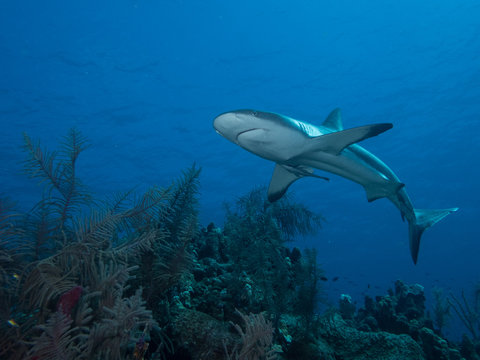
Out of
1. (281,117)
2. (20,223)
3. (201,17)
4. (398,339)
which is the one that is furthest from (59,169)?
(201,17)

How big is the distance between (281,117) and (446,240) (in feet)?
246

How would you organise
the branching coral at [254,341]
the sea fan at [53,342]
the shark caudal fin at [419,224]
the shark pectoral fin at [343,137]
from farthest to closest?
the shark caudal fin at [419,224] → the shark pectoral fin at [343,137] → the branching coral at [254,341] → the sea fan at [53,342]

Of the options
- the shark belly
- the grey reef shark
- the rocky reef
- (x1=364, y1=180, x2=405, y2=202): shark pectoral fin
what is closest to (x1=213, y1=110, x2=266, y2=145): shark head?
the grey reef shark

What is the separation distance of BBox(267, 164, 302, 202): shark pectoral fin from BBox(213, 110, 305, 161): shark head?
1.34m

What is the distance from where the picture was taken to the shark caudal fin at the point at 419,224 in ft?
27.8

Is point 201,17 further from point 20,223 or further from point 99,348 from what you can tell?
point 99,348

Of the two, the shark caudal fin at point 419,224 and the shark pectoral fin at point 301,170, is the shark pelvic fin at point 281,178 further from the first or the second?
the shark caudal fin at point 419,224

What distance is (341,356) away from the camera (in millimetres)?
6637

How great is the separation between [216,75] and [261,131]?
2272 centimetres

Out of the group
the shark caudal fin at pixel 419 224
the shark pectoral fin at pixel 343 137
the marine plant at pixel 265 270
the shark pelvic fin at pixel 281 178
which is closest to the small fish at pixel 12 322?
the marine plant at pixel 265 270

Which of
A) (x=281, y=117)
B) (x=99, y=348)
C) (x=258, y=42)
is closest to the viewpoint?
(x=99, y=348)

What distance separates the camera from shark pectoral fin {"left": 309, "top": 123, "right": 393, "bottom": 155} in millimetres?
5116

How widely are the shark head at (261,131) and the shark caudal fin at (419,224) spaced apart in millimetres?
5767

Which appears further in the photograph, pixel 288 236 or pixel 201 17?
pixel 201 17
